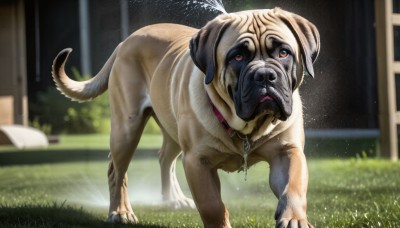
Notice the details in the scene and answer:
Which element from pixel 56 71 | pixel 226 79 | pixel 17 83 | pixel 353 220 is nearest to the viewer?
pixel 226 79

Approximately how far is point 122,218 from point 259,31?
169cm

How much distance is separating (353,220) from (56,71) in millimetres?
2125

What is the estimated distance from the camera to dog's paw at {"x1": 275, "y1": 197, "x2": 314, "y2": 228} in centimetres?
307

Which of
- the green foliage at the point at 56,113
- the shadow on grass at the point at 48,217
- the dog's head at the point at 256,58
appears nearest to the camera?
the dog's head at the point at 256,58

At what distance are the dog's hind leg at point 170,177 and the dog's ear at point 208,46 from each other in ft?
6.06

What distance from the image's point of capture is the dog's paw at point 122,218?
4.45m

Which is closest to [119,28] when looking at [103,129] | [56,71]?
[56,71]

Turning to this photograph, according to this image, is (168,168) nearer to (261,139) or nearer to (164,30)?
(164,30)

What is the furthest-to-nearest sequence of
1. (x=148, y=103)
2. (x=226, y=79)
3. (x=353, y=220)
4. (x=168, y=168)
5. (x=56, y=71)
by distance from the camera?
(x=168, y=168)
(x=56, y=71)
(x=148, y=103)
(x=353, y=220)
(x=226, y=79)

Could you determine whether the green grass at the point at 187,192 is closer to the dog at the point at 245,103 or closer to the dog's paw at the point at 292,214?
the dog at the point at 245,103

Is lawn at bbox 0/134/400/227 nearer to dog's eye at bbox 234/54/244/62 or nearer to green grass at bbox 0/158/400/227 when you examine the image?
green grass at bbox 0/158/400/227

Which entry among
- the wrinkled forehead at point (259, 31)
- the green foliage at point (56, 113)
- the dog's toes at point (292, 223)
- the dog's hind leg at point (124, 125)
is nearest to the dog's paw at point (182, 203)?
the dog's hind leg at point (124, 125)

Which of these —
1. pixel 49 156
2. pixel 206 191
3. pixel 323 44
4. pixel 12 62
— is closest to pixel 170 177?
pixel 323 44

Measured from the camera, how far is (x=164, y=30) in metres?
4.68
